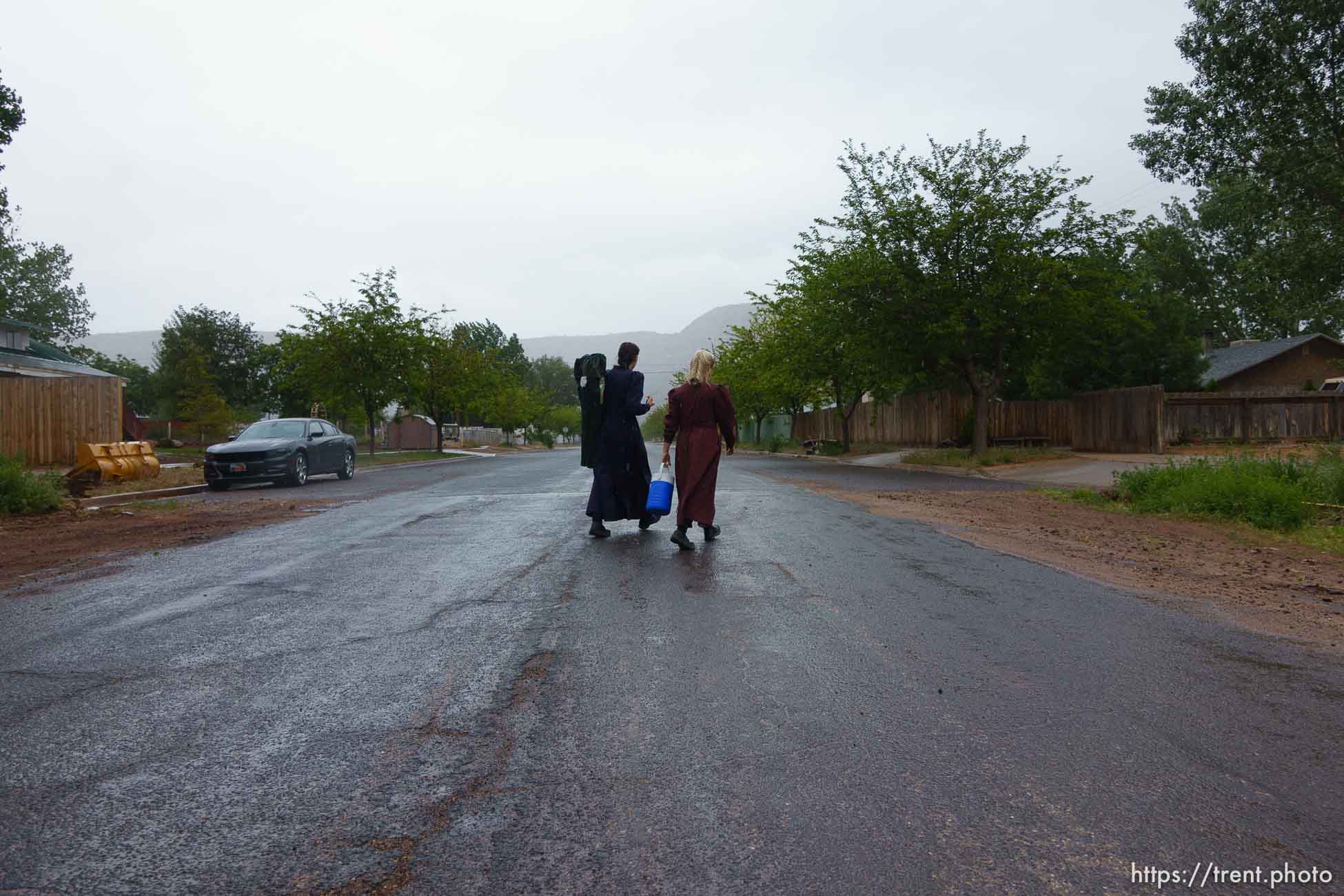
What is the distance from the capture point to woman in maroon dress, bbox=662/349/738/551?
849 cm

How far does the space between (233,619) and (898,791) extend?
414 centimetres

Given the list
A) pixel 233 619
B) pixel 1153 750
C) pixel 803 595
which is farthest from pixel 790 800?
pixel 233 619

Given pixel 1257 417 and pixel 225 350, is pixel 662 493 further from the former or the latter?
pixel 225 350

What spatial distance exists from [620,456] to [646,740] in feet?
19.7

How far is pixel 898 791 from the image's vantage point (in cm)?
278

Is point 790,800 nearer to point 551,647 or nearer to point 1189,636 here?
point 551,647

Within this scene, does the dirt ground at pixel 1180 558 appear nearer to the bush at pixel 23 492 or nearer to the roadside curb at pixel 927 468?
the roadside curb at pixel 927 468

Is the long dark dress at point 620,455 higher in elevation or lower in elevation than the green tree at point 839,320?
lower

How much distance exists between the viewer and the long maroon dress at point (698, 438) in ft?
27.8

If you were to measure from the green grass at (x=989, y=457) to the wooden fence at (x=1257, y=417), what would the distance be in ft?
11.4

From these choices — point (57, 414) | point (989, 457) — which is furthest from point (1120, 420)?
point (57, 414)

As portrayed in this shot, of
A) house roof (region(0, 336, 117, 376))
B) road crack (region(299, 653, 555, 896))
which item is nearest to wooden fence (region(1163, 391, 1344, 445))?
road crack (region(299, 653, 555, 896))

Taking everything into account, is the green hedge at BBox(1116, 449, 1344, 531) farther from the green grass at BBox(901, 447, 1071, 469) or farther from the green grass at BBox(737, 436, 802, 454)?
the green grass at BBox(737, 436, 802, 454)

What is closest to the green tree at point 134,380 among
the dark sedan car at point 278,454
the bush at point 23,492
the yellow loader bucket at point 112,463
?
the dark sedan car at point 278,454
